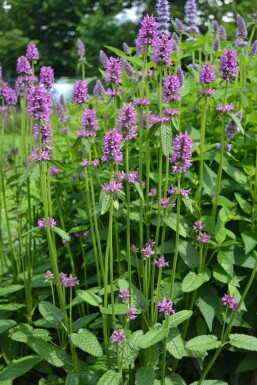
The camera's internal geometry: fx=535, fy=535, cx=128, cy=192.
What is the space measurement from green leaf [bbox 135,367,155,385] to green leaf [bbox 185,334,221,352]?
22 cm

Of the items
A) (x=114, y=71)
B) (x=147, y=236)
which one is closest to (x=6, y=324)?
(x=147, y=236)

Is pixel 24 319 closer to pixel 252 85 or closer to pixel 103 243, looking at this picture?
pixel 103 243

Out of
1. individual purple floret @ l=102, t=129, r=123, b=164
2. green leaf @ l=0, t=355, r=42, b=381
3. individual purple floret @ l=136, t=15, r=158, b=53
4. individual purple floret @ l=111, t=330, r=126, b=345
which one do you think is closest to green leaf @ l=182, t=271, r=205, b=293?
individual purple floret @ l=111, t=330, r=126, b=345

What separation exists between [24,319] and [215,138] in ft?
5.08

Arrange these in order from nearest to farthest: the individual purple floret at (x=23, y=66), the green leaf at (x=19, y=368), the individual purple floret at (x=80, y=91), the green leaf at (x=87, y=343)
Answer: the green leaf at (x=87, y=343) < the individual purple floret at (x=80, y=91) < the green leaf at (x=19, y=368) < the individual purple floret at (x=23, y=66)

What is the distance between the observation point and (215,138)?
3.16 metres

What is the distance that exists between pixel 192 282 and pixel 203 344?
289mm

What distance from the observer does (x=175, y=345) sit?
2.31 m

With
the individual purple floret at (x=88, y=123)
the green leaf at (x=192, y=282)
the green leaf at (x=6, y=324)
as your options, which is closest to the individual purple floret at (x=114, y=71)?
the individual purple floret at (x=88, y=123)

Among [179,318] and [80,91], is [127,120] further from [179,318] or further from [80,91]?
[179,318]

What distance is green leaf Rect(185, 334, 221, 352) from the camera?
2.20 m

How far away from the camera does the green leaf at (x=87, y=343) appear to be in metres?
2.28

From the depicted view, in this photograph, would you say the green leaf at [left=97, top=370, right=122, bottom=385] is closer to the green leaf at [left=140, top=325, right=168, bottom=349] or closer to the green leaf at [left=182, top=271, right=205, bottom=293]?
the green leaf at [left=140, top=325, right=168, bottom=349]

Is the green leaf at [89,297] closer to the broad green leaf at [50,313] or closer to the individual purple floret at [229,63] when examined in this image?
the broad green leaf at [50,313]
